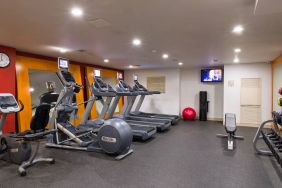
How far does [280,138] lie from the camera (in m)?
3.86

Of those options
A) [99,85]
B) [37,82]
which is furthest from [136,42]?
[37,82]

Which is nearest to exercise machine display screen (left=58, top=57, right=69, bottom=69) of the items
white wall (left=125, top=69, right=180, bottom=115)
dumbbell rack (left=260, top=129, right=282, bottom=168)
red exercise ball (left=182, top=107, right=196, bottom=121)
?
dumbbell rack (left=260, top=129, right=282, bottom=168)

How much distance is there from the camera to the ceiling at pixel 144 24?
238cm

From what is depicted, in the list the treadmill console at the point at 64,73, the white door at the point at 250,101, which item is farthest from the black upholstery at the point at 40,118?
the white door at the point at 250,101

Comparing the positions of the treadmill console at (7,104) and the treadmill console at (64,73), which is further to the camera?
the treadmill console at (64,73)

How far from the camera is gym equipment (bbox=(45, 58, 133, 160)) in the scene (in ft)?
12.5

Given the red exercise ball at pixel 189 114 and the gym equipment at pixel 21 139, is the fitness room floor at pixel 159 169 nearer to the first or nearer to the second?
the gym equipment at pixel 21 139

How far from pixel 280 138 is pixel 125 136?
306 cm

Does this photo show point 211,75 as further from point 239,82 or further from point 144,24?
point 144,24

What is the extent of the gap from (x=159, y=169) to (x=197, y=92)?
5.94 metres

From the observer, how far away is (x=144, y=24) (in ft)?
10.2

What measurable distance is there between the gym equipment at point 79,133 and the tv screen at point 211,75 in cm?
539

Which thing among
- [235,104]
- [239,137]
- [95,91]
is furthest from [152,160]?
[235,104]

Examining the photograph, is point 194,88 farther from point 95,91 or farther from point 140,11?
point 140,11
